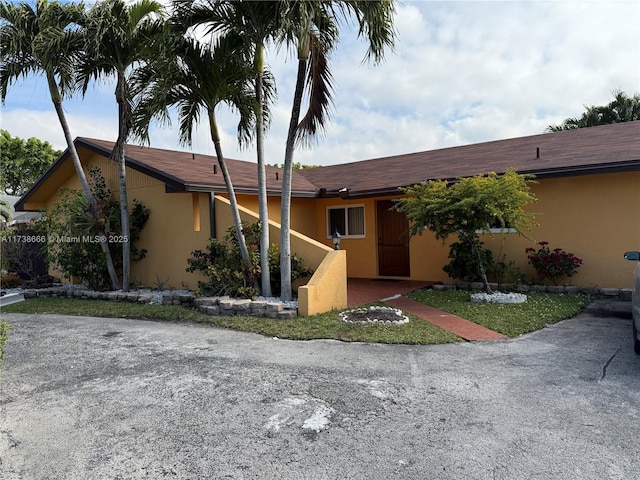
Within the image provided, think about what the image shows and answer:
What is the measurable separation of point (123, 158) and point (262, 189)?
4372 millimetres

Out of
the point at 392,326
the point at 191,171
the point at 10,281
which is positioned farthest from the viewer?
the point at 10,281

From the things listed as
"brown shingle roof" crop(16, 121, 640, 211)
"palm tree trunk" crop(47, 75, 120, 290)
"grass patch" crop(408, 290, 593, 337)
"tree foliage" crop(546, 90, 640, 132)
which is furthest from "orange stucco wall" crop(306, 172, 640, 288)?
"tree foliage" crop(546, 90, 640, 132)

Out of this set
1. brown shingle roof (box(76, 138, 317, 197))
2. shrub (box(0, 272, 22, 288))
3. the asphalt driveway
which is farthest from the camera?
shrub (box(0, 272, 22, 288))

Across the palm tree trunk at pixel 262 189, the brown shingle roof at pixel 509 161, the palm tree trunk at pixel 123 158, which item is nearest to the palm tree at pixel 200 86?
the palm tree trunk at pixel 262 189

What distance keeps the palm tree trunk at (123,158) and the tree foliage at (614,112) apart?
66.1 feet

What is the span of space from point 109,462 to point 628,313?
8051 millimetres

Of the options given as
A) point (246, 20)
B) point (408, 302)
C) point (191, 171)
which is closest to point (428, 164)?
point (408, 302)

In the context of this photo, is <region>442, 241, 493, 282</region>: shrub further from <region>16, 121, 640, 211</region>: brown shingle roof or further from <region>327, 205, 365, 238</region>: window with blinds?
<region>327, 205, 365, 238</region>: window with blinds

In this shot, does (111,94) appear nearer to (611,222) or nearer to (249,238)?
(249,238)

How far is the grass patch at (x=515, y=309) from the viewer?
275 inches

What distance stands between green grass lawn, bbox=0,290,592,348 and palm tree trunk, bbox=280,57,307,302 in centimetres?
98

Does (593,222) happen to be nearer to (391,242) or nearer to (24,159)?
(391,242)

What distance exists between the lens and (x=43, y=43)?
9.45 m

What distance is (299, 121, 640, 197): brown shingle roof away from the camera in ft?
30.0
